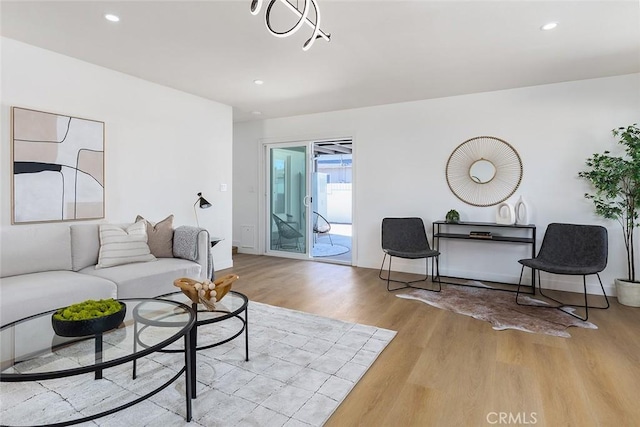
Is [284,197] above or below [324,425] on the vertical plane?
above

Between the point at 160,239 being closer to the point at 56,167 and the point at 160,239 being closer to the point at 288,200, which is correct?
the point at 56,167

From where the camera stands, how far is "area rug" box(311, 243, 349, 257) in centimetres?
632

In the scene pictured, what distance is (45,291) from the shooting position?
2396 mm

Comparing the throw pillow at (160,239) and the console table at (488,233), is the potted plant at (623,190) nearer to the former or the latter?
the console table at (488,233)

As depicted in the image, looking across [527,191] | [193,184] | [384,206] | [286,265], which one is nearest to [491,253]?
[527,191]

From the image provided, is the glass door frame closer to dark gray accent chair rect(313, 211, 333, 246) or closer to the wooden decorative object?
dark gray accent chair rect(313, 211, 333, 246)

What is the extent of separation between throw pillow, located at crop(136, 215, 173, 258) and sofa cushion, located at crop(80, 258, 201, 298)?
7.0 inches

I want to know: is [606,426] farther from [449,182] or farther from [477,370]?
[449,182]

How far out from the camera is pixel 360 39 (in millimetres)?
2951

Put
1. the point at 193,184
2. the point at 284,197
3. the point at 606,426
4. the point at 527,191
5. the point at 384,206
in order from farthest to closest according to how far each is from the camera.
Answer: the point at 284,197 → the point at 384,206 → the point at 193,184 → the point at 527,191 → the point at 606,426

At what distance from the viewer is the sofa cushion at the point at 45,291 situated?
223cm

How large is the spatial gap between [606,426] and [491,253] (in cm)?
298

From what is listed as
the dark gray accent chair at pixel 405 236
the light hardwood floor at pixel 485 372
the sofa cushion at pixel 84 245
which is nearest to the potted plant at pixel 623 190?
the light hardwood floor at pixel 485 372

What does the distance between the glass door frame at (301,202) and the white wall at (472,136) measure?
0.62ft
